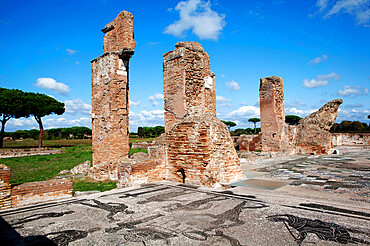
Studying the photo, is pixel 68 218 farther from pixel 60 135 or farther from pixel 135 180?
pixel 60 135

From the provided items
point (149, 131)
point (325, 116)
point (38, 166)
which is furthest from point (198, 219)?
point (149, 131)

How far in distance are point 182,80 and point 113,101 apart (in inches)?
113

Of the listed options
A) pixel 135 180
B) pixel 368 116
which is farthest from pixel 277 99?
pixel 368 116

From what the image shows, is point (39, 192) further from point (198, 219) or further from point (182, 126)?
point (182, 126)

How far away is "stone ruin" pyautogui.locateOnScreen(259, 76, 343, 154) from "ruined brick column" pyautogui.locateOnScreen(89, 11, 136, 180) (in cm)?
887

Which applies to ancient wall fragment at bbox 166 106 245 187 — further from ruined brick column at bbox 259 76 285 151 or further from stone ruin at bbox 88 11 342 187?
ruined brick column at bbox 259 76 285 151

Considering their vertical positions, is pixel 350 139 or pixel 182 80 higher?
pixel 182 80

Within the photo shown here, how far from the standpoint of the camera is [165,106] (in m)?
8.83

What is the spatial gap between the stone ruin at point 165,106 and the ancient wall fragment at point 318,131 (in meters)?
8.25

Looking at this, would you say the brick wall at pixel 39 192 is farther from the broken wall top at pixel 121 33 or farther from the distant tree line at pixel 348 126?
the distant tree line at pixel 348 126

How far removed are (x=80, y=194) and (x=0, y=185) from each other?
1562mm

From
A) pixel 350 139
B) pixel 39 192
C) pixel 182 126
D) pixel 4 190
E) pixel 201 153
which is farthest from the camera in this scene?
pixel 350 139

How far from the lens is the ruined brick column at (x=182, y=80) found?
8.42 metres

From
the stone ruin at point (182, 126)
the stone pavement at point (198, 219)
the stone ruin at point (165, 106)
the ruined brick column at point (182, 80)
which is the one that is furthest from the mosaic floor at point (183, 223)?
the ruined brick column at point (182, 80)
